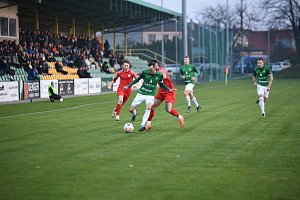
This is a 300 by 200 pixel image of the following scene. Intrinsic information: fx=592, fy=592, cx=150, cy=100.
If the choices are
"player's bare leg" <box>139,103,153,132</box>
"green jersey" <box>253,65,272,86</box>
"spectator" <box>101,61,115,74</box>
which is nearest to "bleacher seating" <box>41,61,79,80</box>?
"spectator" <box>101,61,115,74</box>

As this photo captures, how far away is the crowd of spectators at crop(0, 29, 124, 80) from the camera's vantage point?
3394 cm

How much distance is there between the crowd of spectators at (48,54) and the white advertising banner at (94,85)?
481mm

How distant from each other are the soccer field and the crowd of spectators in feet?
53.7

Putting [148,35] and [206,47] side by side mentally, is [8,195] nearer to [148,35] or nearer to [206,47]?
[206,47]

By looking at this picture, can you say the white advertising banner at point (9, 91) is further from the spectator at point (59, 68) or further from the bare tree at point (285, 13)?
the bare tree at point (285, 13)

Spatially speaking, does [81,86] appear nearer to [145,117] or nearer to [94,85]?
[94,85]

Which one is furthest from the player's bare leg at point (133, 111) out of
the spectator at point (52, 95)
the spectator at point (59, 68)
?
the spectator at point (59, 68)

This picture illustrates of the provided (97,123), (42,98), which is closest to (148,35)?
(42,98)

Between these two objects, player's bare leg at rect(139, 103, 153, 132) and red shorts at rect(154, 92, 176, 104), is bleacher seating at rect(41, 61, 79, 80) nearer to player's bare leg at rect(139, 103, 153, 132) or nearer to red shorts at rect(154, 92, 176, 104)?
red shorts at rect(154, 92, 176, 104)

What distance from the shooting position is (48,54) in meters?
39.8

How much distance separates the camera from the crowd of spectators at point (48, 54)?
111ft

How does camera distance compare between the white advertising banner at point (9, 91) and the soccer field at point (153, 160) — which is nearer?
the soccer field at point (153, 160)

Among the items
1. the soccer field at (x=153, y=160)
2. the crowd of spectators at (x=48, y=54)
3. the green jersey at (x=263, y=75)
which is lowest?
the soccer field at (x=153, y=160)

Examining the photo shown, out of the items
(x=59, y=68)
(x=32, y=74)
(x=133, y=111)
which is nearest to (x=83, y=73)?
(x=59, y=68)
